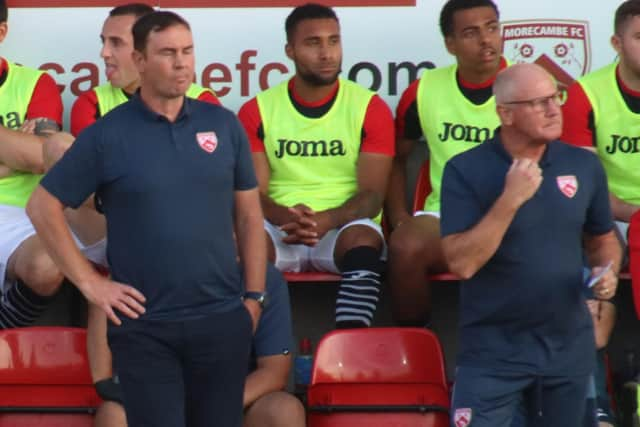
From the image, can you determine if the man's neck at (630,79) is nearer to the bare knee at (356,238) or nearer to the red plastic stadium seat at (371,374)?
the bare knee at (356,238)

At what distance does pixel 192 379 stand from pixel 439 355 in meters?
1.48

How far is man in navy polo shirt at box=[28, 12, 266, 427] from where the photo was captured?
14.7 ft

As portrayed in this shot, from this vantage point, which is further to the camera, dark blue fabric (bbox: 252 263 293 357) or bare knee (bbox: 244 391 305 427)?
dark blue fabric (bbox: 252 263 293 357)

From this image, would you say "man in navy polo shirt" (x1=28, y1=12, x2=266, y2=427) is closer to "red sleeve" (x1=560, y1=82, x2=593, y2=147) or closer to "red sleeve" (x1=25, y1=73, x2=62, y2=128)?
"red sleeve" (x1=25, y1=73, x2=62, y2=128)

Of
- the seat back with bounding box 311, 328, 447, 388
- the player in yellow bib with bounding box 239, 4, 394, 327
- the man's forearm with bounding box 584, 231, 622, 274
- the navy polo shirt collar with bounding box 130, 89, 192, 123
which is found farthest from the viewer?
the player in yellow bib with bounding box 239, 4, 394, 327

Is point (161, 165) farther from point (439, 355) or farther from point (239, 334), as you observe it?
point (439, 355)

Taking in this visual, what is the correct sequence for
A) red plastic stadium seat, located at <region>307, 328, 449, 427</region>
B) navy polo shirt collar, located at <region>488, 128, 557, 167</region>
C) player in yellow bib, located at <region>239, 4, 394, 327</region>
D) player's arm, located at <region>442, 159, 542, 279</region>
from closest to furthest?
1. player's arm, located at <region>442, 159, 542, 279</region>
2. navy polo shirt collar, located at <region>488, 128, 557, 167</region>
3. red plastic stadium seat, located at <region>307, 328, 449, 427</region>
4. player in yellow bib, located at <region>239, 4, 394, 327</region>

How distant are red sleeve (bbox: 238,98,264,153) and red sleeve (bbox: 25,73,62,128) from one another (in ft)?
2.74

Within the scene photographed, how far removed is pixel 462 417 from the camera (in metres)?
4.69

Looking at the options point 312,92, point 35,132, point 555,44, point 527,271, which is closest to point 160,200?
point 527,271

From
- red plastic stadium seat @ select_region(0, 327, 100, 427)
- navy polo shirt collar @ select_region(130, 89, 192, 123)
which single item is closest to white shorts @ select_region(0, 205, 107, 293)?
red plastic stadium seat @ select_region(0, 327, 100, 427)

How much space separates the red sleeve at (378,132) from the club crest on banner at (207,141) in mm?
1994

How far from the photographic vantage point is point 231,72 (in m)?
6.93

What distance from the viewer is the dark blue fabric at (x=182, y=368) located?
14.7ft
